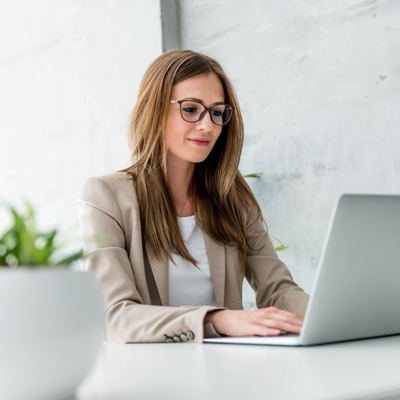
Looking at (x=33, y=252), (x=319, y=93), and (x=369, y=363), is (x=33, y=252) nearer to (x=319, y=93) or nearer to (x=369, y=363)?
(x=369, y=363)

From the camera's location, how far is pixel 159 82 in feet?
8.13

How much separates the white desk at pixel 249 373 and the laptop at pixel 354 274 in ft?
0.12

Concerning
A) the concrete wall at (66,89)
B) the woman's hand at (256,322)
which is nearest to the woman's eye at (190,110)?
the woman's hand at (256,322)

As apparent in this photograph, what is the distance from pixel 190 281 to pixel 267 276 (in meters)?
0.26

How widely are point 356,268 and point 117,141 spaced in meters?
3.02

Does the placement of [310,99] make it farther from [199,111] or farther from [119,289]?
[119,289]

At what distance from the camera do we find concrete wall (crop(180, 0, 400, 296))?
3.05 meters

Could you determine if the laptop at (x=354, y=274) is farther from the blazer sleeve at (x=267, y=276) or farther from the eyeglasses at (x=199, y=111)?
the eyeglasses at (x=199, y=111)

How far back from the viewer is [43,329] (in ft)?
2.07

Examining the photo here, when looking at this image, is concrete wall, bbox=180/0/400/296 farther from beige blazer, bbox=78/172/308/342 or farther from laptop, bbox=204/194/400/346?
laptop, bbox=204/194/400/346

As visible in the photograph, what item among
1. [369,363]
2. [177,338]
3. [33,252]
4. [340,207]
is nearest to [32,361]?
[33,252]

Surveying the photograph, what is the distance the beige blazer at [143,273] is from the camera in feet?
5.57

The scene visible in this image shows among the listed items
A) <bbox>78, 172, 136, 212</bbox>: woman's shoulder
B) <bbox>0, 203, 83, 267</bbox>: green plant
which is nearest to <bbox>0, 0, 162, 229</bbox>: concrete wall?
<bbox>78, 172, 136, 212</bbox>: woman's shoulder

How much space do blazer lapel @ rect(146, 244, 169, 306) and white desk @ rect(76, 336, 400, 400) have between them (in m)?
0.84
